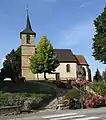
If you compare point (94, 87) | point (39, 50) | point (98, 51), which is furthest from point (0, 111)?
point (39, 50)

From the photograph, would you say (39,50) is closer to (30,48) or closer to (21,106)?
(30,48)

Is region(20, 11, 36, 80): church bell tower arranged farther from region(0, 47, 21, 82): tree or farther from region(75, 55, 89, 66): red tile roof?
region(75, 55, 89, 66): red tile roof

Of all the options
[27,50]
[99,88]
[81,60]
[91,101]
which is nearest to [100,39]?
[99,88]

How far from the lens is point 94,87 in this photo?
133ft

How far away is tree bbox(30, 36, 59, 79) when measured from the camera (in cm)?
5969

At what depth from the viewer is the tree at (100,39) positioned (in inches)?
2127

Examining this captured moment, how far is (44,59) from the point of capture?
2363 inches

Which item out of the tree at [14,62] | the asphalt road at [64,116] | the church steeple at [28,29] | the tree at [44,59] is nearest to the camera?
the asphalt road at [64,116]

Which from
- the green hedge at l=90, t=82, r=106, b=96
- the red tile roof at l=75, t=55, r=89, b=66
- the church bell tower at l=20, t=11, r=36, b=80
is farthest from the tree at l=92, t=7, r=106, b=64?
the red tile roof at l=75, t=55, r=89, b=66

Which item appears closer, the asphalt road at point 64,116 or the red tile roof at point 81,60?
the asphalt road at point 64,116

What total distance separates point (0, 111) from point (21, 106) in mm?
2681

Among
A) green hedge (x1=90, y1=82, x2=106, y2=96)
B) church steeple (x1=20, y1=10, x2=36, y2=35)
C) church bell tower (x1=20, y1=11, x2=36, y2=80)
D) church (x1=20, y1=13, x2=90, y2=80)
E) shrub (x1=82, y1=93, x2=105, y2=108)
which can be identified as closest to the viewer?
shrub (x1=82, y1=93, x2=105, y2=108)

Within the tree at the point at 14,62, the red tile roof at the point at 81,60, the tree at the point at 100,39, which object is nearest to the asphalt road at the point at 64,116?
the tree at the point at 100,39

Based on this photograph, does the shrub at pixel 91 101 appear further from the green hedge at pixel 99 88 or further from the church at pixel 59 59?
the church at pixel 59 59
